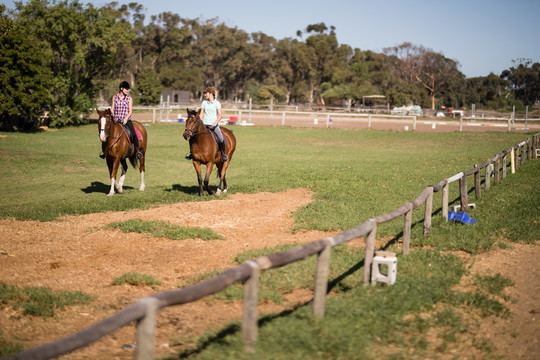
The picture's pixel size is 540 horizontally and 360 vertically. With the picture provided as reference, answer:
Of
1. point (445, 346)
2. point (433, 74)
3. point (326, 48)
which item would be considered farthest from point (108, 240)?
point (326, 48)

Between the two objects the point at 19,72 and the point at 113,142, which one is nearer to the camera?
the point at 113,142

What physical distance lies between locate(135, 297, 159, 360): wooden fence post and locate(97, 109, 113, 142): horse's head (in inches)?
459

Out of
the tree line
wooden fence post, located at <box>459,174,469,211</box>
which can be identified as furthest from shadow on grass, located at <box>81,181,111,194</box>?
the tree line

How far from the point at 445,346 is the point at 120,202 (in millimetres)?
10453

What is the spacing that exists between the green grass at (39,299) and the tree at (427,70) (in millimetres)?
99854

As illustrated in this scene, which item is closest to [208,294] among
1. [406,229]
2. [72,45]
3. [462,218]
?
[406,229]

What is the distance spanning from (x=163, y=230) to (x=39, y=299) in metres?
4.07

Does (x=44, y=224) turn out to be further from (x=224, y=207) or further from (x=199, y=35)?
(x=199, y=35)

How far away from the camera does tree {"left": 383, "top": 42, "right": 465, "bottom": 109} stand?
102m

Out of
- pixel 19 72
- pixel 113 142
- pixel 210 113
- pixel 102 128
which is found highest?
pixel 19 72

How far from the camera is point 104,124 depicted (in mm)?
14938

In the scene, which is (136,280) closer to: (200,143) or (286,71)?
(200,143)

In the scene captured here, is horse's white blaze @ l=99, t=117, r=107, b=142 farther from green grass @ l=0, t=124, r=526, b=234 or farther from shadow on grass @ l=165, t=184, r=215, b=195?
shadow on grass @ l=165, t=184, r=215, b=195

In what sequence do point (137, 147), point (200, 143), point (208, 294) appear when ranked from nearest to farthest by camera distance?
1. point (208, 294)
2. point (200, 143)
3. point (137, 147)
